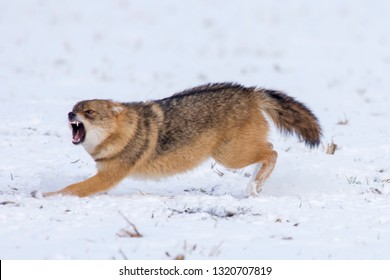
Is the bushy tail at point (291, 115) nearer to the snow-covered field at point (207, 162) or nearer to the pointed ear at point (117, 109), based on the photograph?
the snow-covered field at point (207, 162)

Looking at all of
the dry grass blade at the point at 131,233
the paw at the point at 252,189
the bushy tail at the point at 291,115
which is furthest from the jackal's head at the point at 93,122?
the dry grass blade at the point at 131,233

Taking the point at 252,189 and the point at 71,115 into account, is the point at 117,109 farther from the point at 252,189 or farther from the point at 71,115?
the point at 252,189

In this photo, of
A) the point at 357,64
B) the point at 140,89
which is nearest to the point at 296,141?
the point at 140,89

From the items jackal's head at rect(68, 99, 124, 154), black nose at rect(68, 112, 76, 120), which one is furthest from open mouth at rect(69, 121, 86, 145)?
black nose at rect(68, 112, 76, 120)

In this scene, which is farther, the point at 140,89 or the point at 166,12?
the point at 166,12

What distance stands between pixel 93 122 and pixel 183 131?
3.04 ft

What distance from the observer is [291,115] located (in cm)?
859

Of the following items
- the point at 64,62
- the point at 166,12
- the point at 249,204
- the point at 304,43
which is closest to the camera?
the point at 249,204

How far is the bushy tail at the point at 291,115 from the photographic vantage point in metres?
8.57

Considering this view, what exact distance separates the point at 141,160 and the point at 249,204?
1397mm

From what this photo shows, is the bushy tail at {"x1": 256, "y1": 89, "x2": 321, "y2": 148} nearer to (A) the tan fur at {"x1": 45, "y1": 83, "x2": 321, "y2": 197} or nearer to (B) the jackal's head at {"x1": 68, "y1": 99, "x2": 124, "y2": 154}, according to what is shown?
(A) the tan fur at {"x1": 45, "y1": 83, "x2": 321, "y2": 197}

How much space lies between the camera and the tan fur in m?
7.96

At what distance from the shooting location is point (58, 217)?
6.60 metres
